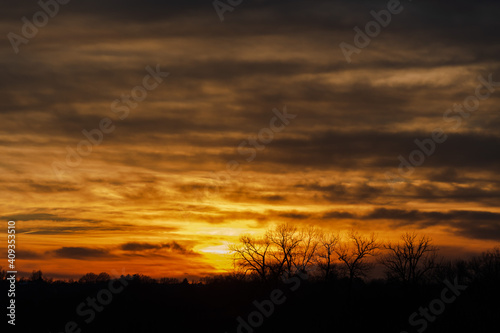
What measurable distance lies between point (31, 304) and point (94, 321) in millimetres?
17593

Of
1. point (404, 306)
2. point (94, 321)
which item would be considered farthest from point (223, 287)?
point (404, 306)

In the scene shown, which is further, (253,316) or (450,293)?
(253,316)

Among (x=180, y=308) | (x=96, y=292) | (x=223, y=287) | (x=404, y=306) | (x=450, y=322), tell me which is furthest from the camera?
(x=223, y=287)

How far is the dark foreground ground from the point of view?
180ft

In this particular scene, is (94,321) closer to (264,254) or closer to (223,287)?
(223,287)

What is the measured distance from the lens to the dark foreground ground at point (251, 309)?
5484cm

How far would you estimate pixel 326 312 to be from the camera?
65188 millimetres

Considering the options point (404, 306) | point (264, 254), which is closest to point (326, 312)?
point (404, 306)

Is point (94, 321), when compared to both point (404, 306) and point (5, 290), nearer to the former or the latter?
point (5, 290)

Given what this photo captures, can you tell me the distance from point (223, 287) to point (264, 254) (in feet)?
44.4

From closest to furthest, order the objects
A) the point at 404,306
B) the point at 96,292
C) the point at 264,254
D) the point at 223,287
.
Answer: the point at 404,306
the point at 96,292
the point at 223,287
the point at 264,254

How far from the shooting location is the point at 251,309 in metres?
84.2

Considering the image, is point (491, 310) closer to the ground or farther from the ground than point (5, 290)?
closer to the ground

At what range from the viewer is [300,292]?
299ft
